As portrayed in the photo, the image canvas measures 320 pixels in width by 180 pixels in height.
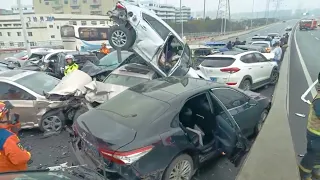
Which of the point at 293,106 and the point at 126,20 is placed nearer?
the point at 126,20

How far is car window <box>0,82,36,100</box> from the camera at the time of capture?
5.76 meters

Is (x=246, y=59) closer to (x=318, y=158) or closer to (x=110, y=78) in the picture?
(x=110, y=78)

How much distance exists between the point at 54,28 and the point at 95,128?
57802mm

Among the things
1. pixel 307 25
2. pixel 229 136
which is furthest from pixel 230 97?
pixel 307 25

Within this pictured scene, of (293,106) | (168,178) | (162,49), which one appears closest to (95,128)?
(168,178)

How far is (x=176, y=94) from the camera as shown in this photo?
3635 mm

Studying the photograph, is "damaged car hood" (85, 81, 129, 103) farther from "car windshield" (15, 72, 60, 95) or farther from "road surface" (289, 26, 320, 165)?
"road surface" (289, 26, 320, 165)

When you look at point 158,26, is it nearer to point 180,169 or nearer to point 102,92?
point 102,92

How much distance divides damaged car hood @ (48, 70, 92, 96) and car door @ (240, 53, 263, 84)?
17.1ft

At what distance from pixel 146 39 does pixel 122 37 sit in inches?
26.9

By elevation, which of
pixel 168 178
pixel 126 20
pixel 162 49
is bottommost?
pixel 168 178

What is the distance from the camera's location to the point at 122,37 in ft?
22.2

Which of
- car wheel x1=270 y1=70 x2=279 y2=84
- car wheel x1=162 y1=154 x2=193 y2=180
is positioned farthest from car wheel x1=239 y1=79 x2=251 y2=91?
car wheel x1=162 y1=154 x2=193 y2=180

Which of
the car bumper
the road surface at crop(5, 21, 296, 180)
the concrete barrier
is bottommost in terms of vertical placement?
the road surface at crop(5, 21, 296, 180)
